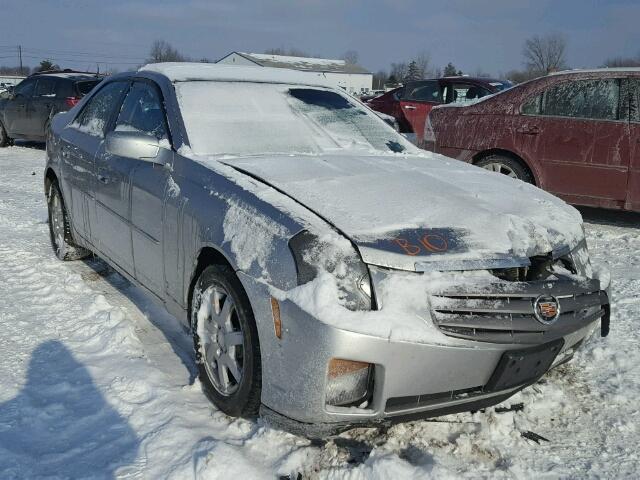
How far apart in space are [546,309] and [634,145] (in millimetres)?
4201

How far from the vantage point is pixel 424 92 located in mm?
11672

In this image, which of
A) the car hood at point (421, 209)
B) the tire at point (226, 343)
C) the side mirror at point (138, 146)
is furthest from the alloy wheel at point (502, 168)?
the tire at point (226, 343)

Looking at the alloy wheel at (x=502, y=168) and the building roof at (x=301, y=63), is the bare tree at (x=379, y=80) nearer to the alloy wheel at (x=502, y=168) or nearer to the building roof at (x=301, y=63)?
the building roof at (x=301, y=63)

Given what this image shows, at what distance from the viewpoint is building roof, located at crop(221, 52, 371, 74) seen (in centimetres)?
5984

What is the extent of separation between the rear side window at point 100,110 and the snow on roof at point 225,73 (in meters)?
0.31

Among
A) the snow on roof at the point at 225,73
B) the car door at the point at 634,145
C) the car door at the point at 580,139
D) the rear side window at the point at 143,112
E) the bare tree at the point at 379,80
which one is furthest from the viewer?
the bare tree at the point at 379,80

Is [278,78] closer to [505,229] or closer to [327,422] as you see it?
[505,229]

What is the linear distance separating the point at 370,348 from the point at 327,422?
0.34 metres

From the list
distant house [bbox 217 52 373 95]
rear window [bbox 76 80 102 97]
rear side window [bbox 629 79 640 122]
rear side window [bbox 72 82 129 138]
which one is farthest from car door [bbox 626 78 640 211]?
distant house [bbox 217 52 373 95]

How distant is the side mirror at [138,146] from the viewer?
317cm

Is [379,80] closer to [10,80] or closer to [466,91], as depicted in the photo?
[10,80]

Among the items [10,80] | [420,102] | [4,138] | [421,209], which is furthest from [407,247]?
[10,80]

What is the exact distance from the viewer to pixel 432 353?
2125 millimetres

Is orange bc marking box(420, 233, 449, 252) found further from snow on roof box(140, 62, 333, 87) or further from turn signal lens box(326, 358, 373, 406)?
snow on roof box(140, 62, 333, 87)
